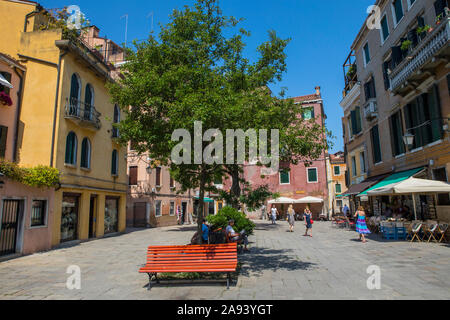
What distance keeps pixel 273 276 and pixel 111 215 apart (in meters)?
14.5

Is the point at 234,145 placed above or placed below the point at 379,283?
above

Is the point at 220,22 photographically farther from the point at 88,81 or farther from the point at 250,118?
the point at 88,81

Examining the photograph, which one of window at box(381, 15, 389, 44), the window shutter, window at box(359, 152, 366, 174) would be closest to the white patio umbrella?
the window shutter

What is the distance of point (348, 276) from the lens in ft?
22.7

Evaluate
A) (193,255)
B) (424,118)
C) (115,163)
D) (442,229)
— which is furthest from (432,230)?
(115,163)

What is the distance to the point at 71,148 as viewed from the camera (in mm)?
14406

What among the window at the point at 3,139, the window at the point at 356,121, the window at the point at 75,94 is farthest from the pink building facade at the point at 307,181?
the window at the point at 3,139

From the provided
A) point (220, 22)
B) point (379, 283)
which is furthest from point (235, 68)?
point (379, 283)

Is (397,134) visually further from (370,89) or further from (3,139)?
(3,139)

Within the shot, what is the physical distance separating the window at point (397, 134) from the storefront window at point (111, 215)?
56.8 ft

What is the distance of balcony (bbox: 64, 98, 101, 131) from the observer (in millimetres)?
13846

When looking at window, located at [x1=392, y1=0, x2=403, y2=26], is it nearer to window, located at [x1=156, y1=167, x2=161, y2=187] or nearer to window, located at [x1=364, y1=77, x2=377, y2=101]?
window, located at [x1=364, y1=77, x2=377, y2=101]

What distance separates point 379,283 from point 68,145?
45.6ft

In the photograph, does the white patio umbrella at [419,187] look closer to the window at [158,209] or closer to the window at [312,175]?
the window at [158,209]
